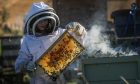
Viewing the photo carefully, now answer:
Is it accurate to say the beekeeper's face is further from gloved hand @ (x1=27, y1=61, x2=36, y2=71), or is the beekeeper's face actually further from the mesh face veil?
gloved hand @ (x1=27, y1=61, x2=36, y2=71)

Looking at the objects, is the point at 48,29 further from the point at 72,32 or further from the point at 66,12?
the point at 66,12

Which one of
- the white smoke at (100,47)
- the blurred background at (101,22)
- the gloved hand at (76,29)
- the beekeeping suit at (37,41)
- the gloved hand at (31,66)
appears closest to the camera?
the gloved hand at (31,66)

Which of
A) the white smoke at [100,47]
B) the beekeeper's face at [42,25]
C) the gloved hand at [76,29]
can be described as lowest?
the white smoke at [100,47]

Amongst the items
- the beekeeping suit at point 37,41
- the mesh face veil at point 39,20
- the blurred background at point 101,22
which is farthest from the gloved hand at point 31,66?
the blurred background at point 101,22

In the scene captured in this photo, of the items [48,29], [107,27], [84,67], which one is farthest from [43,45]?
[107,27]

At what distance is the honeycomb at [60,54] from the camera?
5344 millimetres

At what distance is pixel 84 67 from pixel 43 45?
3.86ft

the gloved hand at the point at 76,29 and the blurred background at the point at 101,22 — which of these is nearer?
the gloved hand at the point at 76,29

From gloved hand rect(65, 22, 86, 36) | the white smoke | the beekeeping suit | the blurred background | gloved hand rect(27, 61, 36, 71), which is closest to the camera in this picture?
gloved hand rect(27, 61, 36, 71)

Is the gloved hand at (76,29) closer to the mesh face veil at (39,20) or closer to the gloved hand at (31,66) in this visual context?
the mesh face veil at (39,20)

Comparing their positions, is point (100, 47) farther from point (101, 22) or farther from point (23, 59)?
point (101, 22)

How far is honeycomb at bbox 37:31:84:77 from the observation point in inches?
210

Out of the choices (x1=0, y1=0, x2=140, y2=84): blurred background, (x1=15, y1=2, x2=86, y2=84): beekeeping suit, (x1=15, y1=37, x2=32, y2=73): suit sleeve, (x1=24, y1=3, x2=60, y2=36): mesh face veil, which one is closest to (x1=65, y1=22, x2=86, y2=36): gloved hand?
(x1=15, y1=2, x2=86, y2=84): beekeeping suit

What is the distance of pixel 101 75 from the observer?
21.1 feet
